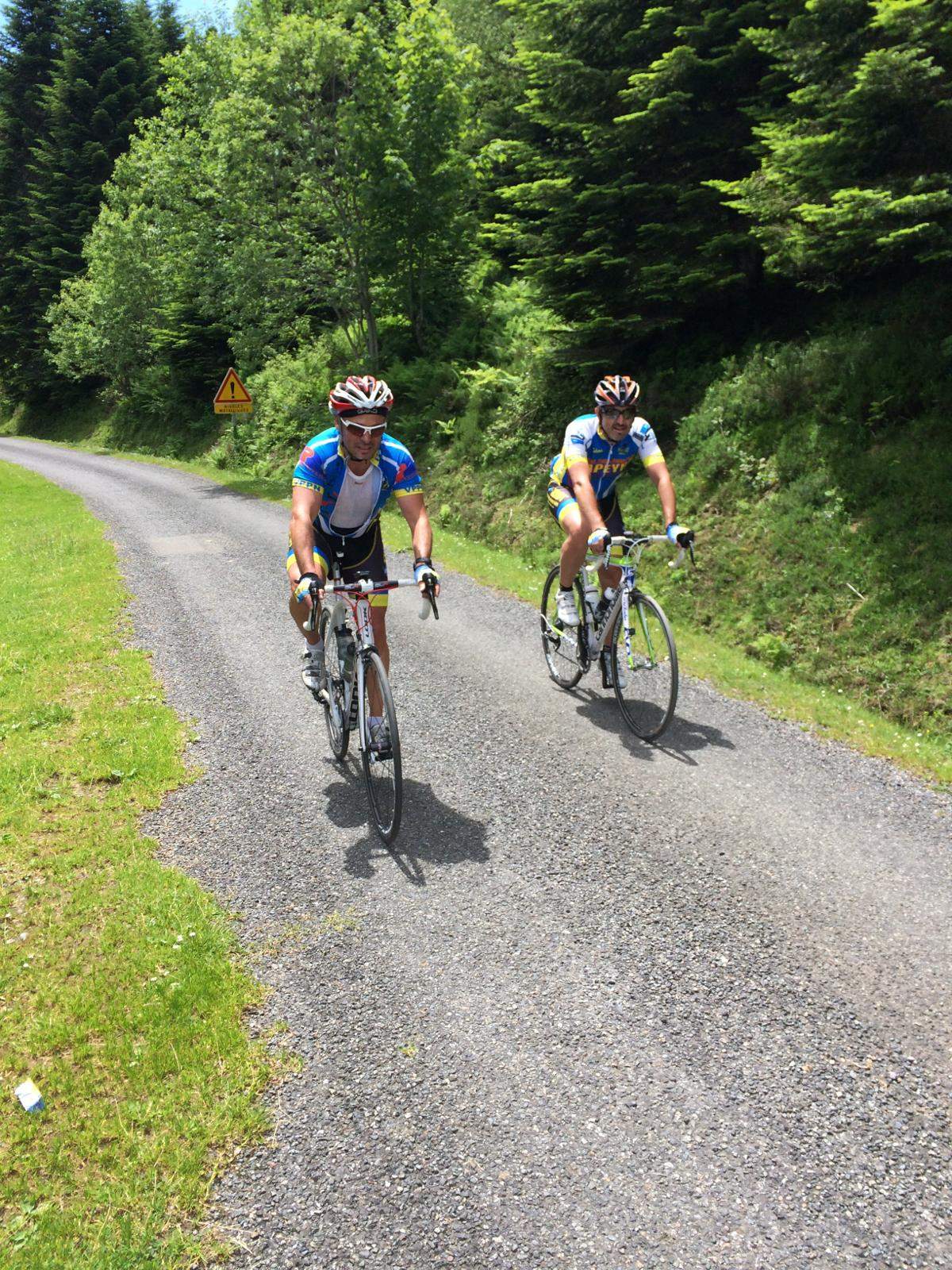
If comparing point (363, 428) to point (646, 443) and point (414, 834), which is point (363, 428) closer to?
point (414, 834)

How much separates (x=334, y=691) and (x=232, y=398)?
21880 millimetres

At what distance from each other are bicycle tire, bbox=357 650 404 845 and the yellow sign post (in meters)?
22.2

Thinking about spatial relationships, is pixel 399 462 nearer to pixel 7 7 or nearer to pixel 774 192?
pixel 774 192

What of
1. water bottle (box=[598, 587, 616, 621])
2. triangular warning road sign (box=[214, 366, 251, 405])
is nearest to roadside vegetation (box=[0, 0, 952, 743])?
triangular warning road sign (box=[214, 366, 251, 405])

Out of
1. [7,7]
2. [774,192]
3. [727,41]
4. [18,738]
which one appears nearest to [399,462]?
[18,738]

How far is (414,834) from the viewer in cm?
536

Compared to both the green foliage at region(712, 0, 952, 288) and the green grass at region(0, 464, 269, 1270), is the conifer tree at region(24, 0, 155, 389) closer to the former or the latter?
the green foliage at region(712, 0, 952, 288)

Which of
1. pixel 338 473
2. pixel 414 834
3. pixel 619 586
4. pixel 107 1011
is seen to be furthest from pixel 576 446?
pixel 107 1011

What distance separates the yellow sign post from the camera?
2536 cm

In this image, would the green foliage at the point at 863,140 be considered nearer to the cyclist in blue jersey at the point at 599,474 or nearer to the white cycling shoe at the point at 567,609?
the cyclist in blue jersey at the point at 599,474

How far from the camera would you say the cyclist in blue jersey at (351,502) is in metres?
5.29

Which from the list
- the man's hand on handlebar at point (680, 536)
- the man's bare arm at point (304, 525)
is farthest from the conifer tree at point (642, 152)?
the man's bare arm at point (304, 525)

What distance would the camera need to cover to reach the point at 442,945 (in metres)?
4.20

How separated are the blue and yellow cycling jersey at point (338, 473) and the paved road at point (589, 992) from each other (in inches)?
77.3
